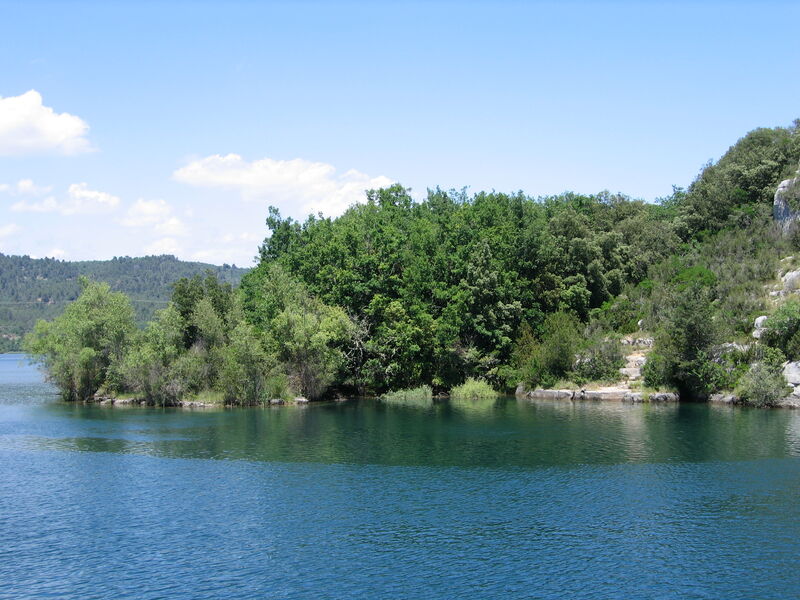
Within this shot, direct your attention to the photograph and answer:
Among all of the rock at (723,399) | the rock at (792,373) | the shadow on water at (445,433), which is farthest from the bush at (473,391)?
the rock at (792,373)

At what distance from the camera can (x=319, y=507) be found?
34625mm

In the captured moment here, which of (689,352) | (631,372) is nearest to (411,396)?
(631,372)

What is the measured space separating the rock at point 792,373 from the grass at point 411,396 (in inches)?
1371

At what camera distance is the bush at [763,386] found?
64.1m

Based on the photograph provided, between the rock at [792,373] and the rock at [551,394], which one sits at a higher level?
the rock at [792,373]


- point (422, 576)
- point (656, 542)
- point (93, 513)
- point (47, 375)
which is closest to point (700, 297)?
point (656, 542)

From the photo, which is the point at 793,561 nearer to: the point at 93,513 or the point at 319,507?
the point at 319,507

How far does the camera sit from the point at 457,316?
3017 inches

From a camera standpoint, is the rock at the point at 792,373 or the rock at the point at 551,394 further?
the rock at the point at 551,394

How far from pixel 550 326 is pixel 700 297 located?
1633 centimetres

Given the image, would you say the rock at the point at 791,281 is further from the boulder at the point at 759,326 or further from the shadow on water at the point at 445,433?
the shadow on water at the point at 445,433

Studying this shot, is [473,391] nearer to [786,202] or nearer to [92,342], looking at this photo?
[92,342]

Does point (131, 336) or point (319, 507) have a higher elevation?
point (131, 336)

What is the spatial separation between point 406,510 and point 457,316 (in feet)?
144
